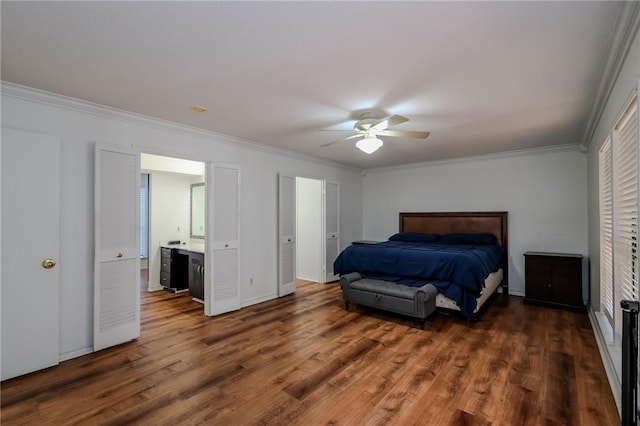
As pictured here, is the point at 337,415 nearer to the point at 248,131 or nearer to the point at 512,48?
the point at 512,48

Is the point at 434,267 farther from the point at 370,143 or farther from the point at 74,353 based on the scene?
the point at 74,353

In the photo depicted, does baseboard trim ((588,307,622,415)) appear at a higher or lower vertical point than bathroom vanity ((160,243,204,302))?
lower

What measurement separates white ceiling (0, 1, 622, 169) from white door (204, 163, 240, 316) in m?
0.91

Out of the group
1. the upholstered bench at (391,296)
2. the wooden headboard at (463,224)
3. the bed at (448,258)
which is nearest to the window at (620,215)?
the bed at (448,258)

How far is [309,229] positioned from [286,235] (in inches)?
50.9

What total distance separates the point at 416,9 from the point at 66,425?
3274mm

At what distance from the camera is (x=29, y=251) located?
258cm

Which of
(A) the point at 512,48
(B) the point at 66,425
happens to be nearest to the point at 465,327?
(A) the point at 512,48

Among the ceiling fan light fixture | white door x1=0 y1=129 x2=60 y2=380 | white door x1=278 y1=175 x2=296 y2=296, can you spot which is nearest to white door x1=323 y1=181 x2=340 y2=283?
white door x1=278 y1=175 x2=296 y2=296

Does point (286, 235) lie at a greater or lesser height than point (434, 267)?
greater

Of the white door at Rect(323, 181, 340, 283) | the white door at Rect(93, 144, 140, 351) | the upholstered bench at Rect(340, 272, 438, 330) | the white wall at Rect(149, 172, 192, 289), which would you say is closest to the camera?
the white door at Rect(93, 144, 140, 351)

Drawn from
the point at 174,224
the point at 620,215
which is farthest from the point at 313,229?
the point at 620,215

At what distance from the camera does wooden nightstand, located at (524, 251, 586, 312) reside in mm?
4195

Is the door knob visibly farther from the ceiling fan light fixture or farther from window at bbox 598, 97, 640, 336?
window at bbox 598, 97, 640, 336
